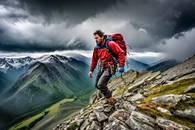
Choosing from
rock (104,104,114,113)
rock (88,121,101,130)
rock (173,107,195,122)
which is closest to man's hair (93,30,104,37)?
rock (104,104,114,113)

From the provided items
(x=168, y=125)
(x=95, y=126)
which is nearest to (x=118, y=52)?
(x=168, y=125)

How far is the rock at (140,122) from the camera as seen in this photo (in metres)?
15.1

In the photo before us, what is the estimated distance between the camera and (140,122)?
50.9 feet

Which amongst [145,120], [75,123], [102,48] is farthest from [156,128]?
[75,123]

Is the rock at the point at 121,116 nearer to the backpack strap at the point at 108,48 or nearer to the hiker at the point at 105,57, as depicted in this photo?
the hiker at the point at 105,57

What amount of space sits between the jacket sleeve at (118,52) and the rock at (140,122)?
4.50m

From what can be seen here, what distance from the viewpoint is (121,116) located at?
1706 cm

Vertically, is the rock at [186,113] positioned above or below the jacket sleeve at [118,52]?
below

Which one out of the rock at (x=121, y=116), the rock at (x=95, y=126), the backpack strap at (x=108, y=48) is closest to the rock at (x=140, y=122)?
the rock at (x=121, y=116)

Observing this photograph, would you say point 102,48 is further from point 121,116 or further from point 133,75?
point 133,75

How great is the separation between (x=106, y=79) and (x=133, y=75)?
437 ft

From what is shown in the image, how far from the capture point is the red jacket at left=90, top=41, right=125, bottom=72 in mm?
16781

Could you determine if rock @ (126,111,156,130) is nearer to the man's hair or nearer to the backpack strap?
the backpack strap

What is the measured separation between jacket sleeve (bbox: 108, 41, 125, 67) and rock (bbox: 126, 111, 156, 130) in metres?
4.50
